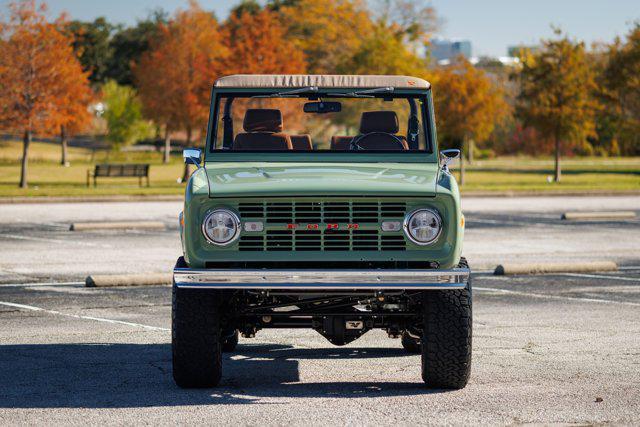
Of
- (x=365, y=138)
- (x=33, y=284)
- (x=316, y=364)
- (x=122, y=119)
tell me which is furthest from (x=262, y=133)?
(x=122, y=119)

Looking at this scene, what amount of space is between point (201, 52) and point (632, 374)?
64.5 meters

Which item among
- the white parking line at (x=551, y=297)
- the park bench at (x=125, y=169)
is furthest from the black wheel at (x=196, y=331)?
the park bench at (x=125, y=169)

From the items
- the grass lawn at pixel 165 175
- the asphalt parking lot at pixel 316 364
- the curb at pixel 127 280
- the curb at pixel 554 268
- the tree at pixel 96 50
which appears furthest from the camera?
the tree at pixel 96 50

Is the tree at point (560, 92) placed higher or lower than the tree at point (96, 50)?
lower

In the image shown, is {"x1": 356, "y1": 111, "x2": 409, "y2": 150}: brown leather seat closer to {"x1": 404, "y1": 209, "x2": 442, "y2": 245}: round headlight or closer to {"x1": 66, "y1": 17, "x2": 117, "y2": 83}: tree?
{"x1": 404, "y1": 209, "x2": 442, "y2": 245}: round headlight

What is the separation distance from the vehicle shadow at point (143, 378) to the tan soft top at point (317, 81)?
2252 mm

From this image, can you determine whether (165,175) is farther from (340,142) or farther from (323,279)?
(323,279)

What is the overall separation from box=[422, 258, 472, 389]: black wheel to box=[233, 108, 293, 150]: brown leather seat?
215 cm

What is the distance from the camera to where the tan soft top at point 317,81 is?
900cm

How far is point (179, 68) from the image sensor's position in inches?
2731

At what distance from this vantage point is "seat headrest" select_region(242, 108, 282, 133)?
8.98 meters

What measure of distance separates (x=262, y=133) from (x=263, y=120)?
0.12 metres

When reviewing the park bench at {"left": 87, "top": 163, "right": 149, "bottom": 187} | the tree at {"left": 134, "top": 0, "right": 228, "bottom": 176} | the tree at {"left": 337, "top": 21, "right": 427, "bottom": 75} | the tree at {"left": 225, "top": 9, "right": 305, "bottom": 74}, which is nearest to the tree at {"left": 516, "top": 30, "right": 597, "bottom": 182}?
the tree at {"left": 337, "top": 21, "right": 427, "bottom": 75}

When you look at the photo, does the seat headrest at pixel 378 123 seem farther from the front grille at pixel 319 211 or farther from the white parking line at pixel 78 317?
the white parking line at pixel 78 317
